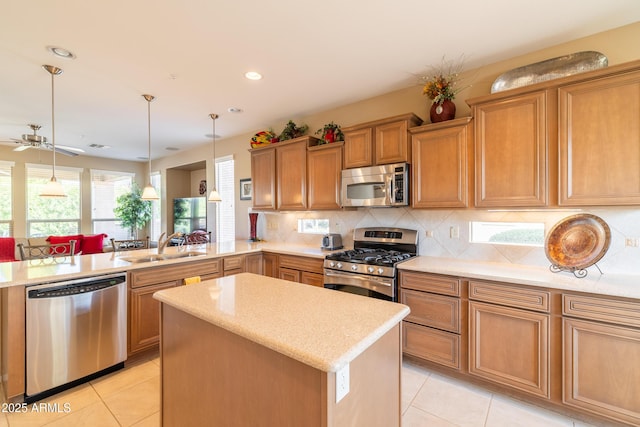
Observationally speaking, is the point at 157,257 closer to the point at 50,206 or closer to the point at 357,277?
the point at 357,277

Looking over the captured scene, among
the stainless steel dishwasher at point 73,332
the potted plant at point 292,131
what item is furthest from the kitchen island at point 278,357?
the potted plant at point 292,131

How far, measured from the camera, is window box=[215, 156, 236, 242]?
4.93m

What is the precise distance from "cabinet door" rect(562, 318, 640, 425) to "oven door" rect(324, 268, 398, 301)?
3.87 ft

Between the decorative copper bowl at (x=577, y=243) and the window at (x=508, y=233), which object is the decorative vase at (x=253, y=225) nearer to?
the window at (x=508, y=233)

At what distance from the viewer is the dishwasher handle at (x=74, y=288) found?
2.01 metres

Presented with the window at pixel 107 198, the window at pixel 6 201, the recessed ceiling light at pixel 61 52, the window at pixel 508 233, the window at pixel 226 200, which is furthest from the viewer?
the window at pixel 107 198

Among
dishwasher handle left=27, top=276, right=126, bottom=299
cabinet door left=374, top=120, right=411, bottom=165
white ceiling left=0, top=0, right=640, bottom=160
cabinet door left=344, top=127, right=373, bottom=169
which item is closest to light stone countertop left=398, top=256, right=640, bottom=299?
cabinet door left=374, top=120, right=411, bottom=165

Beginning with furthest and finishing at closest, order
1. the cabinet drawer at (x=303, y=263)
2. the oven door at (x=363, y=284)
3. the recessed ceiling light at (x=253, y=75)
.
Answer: the cabinet drawer at (x=303, y=263) < the recessed ceiling light at (x=253, y=75) < the oven door at (x=363, y=284)

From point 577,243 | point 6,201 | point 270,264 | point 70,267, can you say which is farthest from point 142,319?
point 6,201

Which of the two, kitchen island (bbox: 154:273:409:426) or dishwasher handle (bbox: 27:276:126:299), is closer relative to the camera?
kitchen island (bbox: 154:273:409:426)

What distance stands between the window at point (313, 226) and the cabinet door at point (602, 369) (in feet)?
8.40

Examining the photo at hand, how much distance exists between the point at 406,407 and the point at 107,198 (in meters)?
7.43

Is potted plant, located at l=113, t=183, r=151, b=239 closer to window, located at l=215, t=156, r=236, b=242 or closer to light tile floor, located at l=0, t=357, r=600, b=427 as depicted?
Answer: window, located at l=215, t=156, r=236, b=242

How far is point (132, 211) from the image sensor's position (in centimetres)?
634
